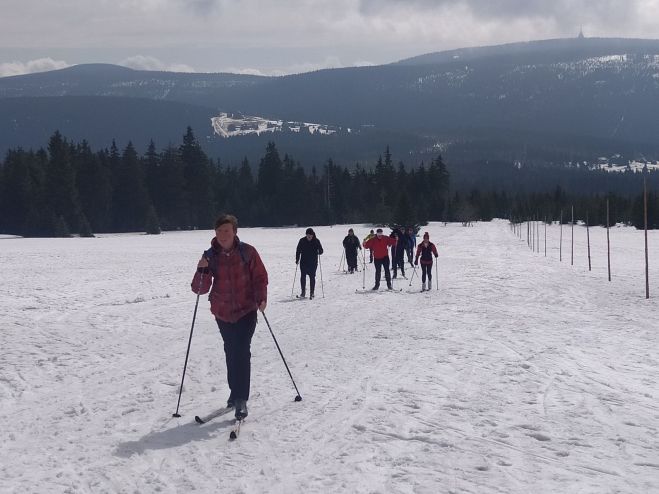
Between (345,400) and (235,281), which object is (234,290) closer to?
(235,281)

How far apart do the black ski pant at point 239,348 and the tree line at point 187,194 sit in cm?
5661

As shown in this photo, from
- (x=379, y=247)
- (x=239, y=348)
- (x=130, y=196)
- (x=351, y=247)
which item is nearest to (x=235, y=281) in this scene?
(x=239, y=348)

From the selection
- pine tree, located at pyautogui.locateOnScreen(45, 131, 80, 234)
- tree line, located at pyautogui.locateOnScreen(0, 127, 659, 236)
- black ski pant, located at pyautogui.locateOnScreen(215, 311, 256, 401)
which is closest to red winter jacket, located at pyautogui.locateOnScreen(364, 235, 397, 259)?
black ski pant, located at pyautogui.locateOnScreen(215, 311, 256, 401)

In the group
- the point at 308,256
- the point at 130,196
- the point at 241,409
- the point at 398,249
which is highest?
the point at 130,196

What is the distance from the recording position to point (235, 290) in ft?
22.8

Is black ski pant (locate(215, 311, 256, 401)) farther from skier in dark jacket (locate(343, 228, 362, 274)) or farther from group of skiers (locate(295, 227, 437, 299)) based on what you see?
skier in dark jacket (locate(343, 228, 362, 274))

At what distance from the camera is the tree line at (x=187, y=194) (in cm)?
7325

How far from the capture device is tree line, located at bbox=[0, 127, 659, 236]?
7325 centimetres

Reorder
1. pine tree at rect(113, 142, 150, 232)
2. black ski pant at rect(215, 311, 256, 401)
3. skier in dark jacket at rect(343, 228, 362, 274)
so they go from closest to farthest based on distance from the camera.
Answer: black ski pant at rect(215, 311, 256, 401), skier in dark jacket at rect(343, 228, 362, 274), pine tree at rect(113, 142, 150, 232)

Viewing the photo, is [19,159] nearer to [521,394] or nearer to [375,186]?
[375,186]

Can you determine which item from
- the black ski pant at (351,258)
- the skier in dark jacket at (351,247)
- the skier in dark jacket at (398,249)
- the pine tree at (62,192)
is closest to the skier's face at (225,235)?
the skier in dark jacket at (398,249)

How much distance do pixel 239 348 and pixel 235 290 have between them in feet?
2.08

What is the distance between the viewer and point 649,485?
5262 millimetres

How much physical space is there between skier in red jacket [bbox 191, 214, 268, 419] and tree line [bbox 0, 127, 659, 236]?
2228 inches
